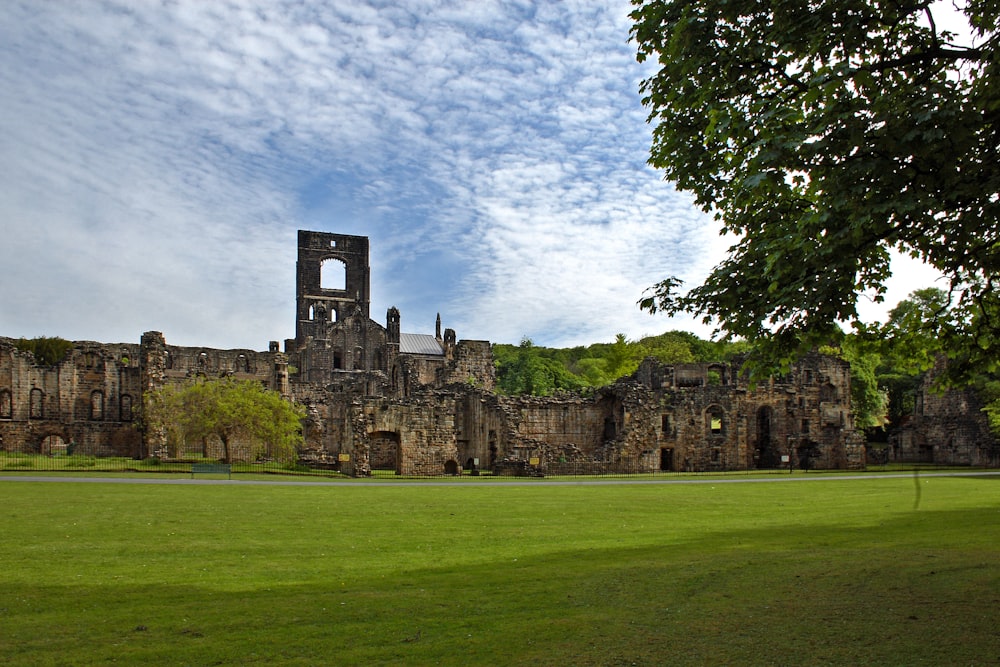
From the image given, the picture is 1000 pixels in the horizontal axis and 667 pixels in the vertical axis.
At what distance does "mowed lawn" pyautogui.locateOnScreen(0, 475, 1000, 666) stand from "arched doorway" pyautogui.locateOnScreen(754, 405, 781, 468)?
37.5 metres

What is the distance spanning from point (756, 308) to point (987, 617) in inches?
168

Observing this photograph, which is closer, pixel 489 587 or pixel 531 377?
pixel 489 587

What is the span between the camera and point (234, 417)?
130 feet

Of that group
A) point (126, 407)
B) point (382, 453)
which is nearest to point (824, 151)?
point (382, 453)

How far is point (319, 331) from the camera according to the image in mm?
Answer: 90438

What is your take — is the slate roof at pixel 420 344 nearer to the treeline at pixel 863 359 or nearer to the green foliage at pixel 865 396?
the treeline at pixel 863 359

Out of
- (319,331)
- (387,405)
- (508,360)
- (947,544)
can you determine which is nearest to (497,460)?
(387,405)

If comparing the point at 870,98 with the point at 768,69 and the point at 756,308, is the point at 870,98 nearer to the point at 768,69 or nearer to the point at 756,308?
the point at 768,69

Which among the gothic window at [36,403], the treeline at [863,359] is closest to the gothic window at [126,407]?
the gothic window at [36,403]

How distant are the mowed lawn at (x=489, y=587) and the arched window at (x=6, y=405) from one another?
37.2 m

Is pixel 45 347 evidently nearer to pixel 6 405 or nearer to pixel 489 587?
pixel 6 405

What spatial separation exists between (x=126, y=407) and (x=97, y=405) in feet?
5.65

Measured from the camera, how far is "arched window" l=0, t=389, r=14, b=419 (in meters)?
50.2

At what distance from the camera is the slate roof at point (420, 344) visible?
337 ft
